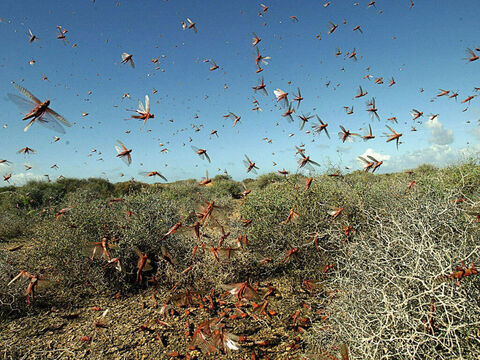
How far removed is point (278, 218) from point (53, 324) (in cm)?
→ 444

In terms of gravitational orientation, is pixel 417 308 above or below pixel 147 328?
above

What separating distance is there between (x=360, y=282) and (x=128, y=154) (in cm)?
333

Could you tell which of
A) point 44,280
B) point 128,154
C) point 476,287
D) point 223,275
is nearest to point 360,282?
point 476,287

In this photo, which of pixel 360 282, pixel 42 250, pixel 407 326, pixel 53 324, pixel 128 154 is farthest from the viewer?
pixel 42 250

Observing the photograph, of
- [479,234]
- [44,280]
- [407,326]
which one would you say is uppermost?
[44,280]

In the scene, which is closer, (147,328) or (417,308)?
(417,308)

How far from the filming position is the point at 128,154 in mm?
3402

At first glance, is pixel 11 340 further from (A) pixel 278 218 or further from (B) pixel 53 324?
(A) pixel 278 218

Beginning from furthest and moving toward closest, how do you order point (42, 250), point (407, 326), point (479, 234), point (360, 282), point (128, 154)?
point (42, 250), point (128, 154), point (479, 234), point (360, 282), point (407, 326)

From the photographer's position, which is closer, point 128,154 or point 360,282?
point 360,282

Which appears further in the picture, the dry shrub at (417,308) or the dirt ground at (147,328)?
the dirt ground at (147,328)

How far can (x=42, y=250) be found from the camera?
499 cm

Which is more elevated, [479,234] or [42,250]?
[42,250]

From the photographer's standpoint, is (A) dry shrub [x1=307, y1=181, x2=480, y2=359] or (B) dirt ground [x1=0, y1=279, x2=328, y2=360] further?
(B) dirt ground [x1=0, y1=279, x2=328, y2=360]
